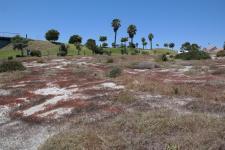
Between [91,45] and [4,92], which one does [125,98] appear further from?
[91,45]

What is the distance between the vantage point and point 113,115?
26938mm

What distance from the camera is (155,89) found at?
37344mm

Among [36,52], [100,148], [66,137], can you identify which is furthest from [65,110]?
[36,52]

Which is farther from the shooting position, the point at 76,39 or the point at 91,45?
the point at 76,39

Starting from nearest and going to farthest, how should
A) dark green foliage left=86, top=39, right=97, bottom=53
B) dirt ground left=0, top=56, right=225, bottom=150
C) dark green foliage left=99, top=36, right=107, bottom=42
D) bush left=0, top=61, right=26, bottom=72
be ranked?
1. dirt ground left=0, top=56, right=225, bottom=150
2. bush left=0, top=61, right=26, bottom=72
3. dark green foliage left=86, top=39, right=97, bottom=53
4. dark green foliage left=99, top=36, right=107, bottom=42

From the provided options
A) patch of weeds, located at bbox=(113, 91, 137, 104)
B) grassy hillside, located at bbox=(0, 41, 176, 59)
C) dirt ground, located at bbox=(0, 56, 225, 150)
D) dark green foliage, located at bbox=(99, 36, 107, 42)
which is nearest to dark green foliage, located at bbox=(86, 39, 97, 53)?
grassy hillside, located at bbox=(0, 41, 176, 59)

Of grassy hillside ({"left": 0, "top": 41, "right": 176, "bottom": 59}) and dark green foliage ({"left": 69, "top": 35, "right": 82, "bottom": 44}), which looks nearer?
grassy hillside ({"left": 0, "top": 41, "right": 176, "bottom": 59})

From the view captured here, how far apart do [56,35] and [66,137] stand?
14707 centimetres

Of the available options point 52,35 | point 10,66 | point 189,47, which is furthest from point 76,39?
point 10,66

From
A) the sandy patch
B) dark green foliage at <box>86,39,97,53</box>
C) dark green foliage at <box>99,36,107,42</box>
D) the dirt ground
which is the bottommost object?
the sandy patch

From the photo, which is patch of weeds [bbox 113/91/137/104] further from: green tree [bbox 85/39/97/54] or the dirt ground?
green tree [bbox 85/39/97/54]

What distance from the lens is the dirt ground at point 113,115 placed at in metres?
19.3

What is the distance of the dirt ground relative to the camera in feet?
63.4

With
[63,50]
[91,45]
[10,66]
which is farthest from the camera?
[91,45]
